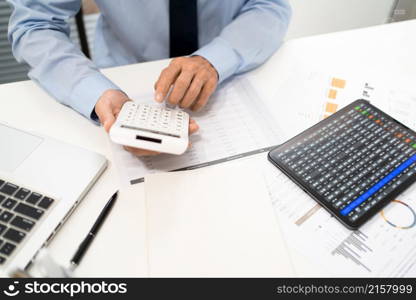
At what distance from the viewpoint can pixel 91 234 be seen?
513 millimetres

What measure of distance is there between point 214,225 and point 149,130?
0.57 feet

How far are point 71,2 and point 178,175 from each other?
495 millimetres

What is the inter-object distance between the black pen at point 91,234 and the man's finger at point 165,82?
20 centimetres

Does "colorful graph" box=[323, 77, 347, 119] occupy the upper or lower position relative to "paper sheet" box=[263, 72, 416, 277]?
upper

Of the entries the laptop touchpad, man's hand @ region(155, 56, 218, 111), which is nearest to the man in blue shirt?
man's hand @ region(155, 56, 218, 111)

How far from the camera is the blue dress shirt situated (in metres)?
0.70

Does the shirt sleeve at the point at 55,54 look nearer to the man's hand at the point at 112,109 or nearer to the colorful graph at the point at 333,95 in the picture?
the man's hand at the point at 112,109

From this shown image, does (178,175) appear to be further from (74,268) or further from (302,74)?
(302,74)

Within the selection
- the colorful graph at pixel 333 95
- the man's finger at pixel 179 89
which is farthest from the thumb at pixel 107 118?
the colorful graph at pixel 333 95

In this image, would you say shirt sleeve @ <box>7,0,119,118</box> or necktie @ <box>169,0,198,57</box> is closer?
shirt sleeve @ <box>7,0,119,118</box>

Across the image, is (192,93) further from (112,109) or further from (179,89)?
(112,109)

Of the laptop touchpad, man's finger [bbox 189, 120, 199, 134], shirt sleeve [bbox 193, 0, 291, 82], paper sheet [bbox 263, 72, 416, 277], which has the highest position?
shirt sleeve [bbox 193, 0, 291, 82]

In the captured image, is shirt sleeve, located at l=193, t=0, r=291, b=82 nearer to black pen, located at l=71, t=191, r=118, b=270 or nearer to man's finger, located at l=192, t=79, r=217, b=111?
man's finger, located at l=192, t=79, r=217, b=111

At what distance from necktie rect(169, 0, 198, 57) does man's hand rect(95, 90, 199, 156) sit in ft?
0.78
